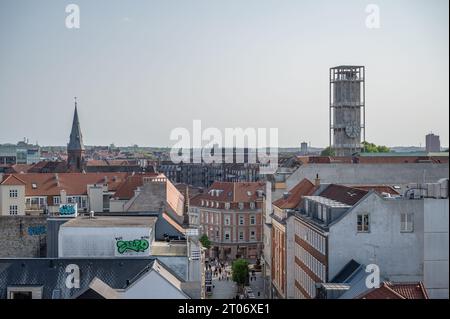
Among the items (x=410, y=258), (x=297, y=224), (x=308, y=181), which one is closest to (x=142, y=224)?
(x=297, y=224)

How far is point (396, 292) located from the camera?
16.0 metres

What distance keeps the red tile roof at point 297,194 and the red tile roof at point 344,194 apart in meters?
2.67

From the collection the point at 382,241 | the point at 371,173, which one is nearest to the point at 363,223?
the point at 382,241

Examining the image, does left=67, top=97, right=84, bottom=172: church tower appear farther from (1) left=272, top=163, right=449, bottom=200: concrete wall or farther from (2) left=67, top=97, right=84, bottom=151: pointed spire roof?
(1) left=272, top=163, right=449, bottom=200: concrete wall

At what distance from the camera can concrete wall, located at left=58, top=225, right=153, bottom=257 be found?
2286 cm

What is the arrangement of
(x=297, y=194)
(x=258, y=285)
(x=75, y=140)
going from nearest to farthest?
(x=297, y=194)
(x=258, y=285)
(x=75, y=140)

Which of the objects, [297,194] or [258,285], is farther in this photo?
[258,285]

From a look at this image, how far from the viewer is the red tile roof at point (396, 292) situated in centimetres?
1548

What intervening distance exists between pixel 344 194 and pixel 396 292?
10.9 meters

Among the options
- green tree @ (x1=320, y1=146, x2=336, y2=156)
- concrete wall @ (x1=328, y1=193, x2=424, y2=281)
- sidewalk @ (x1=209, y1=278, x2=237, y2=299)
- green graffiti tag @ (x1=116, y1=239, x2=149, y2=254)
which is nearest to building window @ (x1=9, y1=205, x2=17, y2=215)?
sidewalk @ (x1=209, y1=278, x2=237, y2=299)

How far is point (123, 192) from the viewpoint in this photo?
4684 centimetres

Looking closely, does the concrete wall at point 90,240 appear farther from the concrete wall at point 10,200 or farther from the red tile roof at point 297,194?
the concrete wall at point 10,200

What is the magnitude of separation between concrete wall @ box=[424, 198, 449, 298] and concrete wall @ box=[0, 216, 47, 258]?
51.1 feet

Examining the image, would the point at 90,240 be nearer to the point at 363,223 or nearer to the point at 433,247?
the point at 363,223
